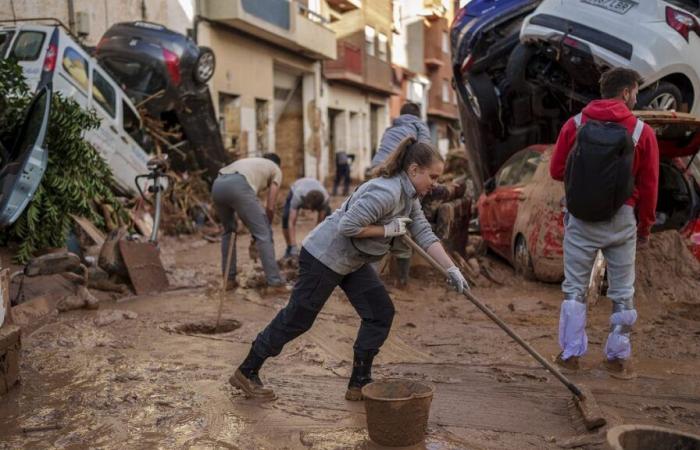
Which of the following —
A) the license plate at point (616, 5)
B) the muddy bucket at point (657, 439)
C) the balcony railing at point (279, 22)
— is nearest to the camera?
the muddy bucket at point (657, 439)

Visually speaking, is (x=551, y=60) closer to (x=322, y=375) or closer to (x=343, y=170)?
→ (x=322, y=375)

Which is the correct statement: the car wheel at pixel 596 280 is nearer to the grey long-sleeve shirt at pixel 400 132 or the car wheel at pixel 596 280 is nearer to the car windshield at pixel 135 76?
the grey long-sleeve shirt at pixel 400 132

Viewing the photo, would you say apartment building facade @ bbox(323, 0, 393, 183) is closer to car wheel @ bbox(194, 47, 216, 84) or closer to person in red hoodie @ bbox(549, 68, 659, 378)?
car wheel @ bbox(194, 47, 216, 84)

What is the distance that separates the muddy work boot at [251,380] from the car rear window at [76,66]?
647cm

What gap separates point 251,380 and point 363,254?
38.2 inches

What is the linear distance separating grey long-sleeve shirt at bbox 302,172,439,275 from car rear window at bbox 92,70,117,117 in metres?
6.92

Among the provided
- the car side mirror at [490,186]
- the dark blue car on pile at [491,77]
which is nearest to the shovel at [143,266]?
the car side mirror at [490,186]

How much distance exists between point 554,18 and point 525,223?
7.28 feet

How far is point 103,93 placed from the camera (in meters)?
10.0

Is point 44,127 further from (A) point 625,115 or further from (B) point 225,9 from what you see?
(B) point 225,9

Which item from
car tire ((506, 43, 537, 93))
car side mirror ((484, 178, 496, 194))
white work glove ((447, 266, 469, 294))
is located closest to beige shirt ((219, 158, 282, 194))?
car side mirror ((484, 178, 496, 194))

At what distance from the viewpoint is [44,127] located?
6711mm

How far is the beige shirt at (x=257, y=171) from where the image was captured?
7.26 meters

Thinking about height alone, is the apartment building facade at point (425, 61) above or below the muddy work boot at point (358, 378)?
above
